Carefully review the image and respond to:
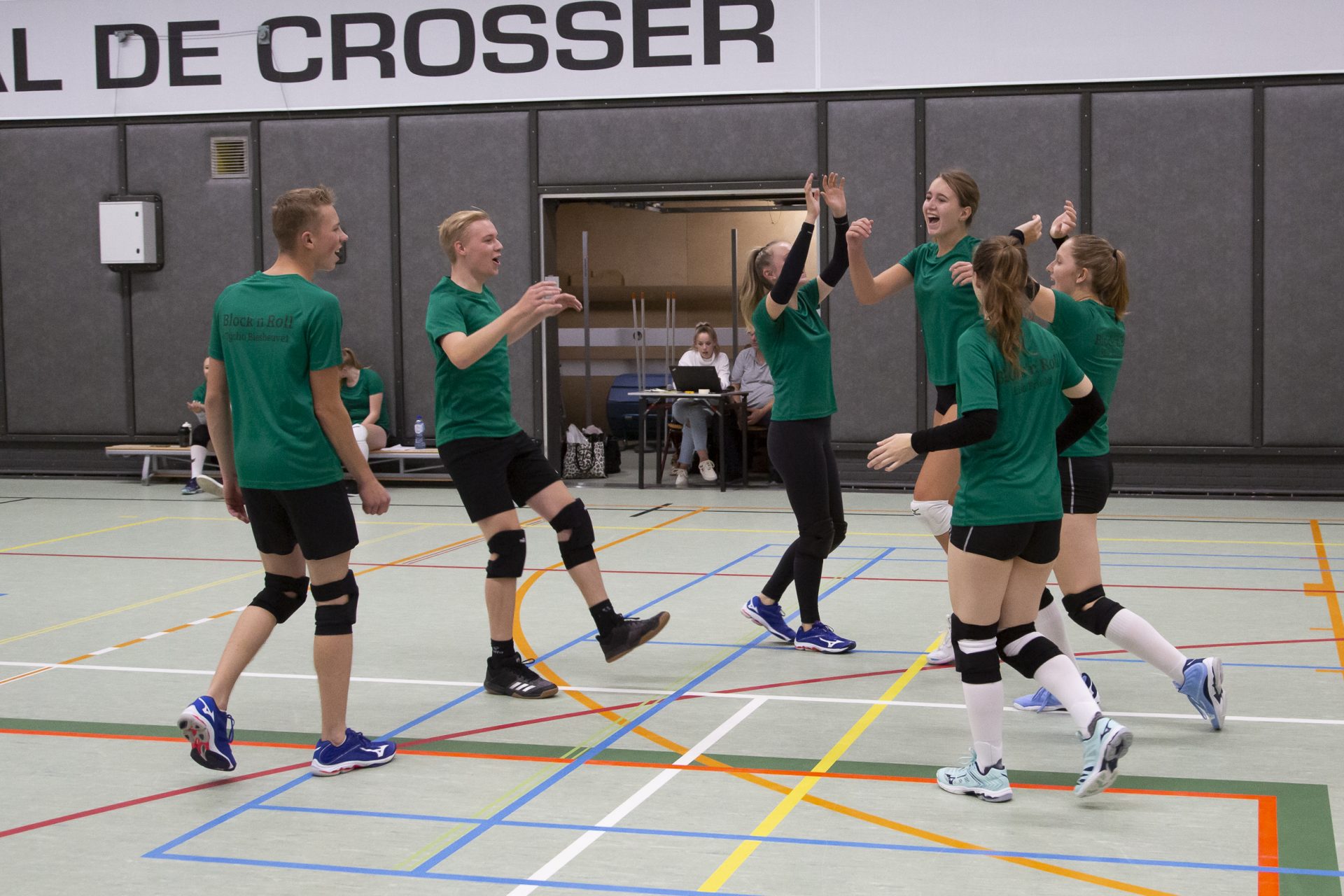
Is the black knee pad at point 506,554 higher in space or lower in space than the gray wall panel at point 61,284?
lower

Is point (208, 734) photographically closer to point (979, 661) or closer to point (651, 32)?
point (979, 661)

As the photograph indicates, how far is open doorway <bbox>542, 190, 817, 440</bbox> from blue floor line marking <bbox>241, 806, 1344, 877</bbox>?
39.3 ft

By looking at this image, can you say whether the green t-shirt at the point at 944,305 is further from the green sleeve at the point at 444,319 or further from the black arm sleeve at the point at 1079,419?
the green sleeve at the point at 444,319

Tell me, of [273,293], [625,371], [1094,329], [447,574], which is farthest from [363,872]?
[625,371]

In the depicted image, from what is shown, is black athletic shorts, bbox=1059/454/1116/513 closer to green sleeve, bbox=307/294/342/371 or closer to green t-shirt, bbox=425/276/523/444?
green t-shirt, bbox=425/276/523/444

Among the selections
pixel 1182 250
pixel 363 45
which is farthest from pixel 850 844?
pixel 363 45

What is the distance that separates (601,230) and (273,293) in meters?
14.3

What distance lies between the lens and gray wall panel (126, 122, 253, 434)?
42.3 ft

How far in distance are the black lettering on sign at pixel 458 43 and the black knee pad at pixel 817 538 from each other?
26.9 ft

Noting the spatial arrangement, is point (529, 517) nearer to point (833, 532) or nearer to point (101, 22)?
point (833, 532)

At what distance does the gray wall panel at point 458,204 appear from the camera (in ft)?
40.6

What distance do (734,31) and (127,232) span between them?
237 inches

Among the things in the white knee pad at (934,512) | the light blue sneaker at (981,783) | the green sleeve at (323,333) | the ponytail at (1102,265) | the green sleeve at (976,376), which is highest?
the ponytail at (1102,265)

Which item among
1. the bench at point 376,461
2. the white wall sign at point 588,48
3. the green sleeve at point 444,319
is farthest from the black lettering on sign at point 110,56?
the green sleeve at point 444,319
